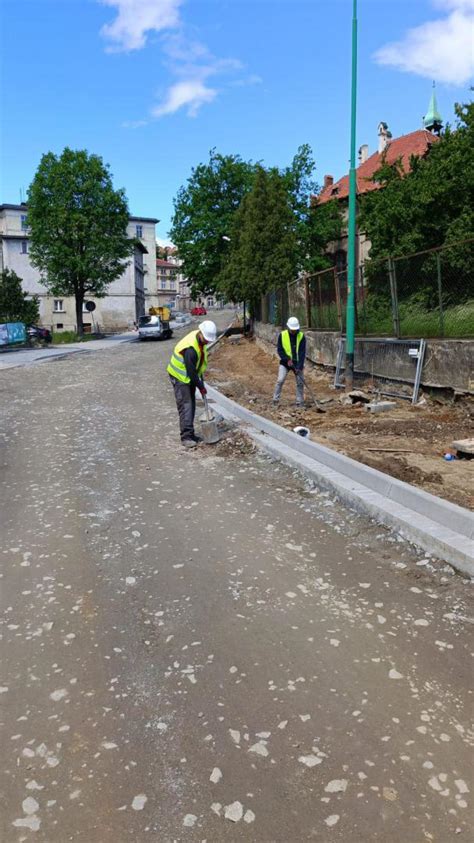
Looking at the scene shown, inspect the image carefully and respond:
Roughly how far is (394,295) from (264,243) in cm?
1723

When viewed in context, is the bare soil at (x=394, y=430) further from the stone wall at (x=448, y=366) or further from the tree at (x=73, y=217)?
the tree at (x=73, y=217)

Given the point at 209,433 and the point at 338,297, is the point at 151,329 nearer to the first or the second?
the point at 338,297

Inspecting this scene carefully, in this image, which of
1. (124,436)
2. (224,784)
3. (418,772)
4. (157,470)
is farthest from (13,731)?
(124,436)

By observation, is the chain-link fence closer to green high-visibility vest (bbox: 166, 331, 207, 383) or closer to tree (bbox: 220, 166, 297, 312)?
green high-visibility vest (bbox: 166, 331, 207, 383)

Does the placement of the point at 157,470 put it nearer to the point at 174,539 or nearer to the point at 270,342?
the point at 174,539

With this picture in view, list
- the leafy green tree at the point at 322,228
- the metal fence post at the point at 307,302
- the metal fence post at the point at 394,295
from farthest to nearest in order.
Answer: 1. the leafy green tree at the point at 322,228
2. the metal fence post at the point at 307,302
3. the metal fence post at the point at 394,295

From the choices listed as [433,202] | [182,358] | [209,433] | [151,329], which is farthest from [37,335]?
[209,433]

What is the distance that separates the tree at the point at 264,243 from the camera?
28391 millimetres

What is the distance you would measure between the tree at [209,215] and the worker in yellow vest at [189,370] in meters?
35.5

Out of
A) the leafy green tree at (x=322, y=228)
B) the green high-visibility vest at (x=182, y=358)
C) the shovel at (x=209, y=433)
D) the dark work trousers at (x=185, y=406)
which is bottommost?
the shovel at (x=209, y=433)

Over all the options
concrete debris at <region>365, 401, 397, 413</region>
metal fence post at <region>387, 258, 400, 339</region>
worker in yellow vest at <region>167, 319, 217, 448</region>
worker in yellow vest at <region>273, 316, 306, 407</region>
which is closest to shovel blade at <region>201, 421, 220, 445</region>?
worker in yellow vest at <region>167, 319, 217, 448</region>

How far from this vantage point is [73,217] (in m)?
39.0

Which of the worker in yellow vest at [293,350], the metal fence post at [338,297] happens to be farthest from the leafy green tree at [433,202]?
the worker in yellow vest at [293,350]

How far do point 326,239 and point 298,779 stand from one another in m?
44.9
